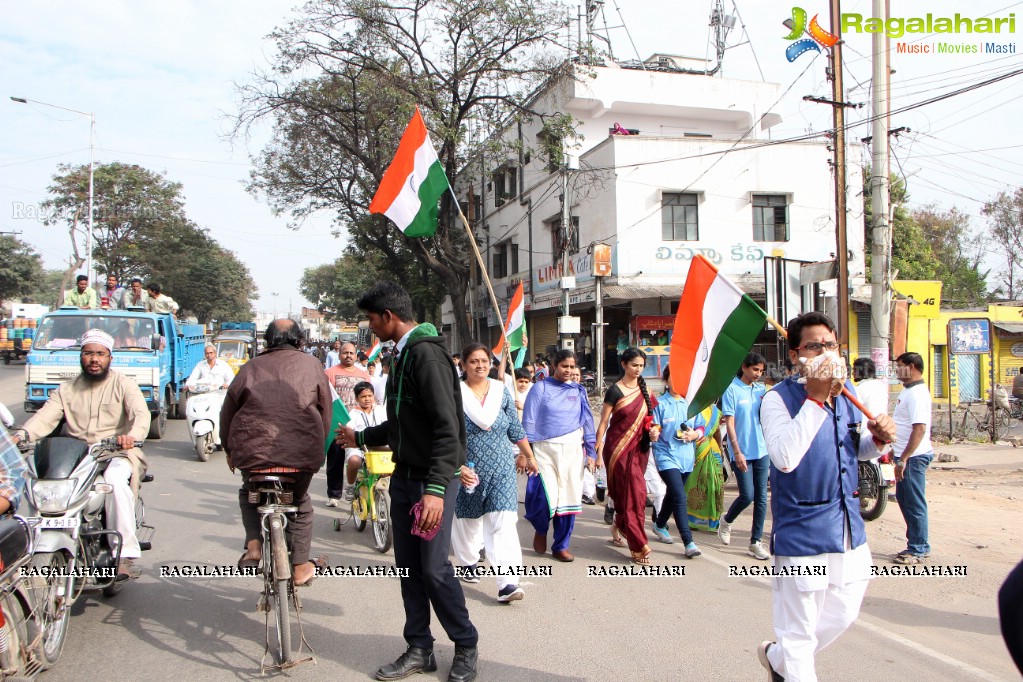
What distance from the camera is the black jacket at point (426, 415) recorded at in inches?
140

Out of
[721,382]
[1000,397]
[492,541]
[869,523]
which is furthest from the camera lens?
[1000,397]

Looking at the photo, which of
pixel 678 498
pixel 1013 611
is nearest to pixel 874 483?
pixel 678 498

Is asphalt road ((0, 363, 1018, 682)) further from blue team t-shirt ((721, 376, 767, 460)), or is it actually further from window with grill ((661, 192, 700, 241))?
window with grill ((661, 192, 700, 241))

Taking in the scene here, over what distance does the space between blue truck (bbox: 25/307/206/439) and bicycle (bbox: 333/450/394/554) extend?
7306 millimetres

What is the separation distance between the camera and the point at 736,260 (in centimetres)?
2234

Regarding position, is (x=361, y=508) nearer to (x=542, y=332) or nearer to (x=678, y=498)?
(x=678, y=498)

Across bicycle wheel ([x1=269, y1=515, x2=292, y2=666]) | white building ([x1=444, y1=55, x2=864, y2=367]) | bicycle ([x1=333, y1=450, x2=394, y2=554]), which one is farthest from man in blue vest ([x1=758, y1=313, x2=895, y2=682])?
white building ([x1=444, y1=55, x2=864, y2=367])

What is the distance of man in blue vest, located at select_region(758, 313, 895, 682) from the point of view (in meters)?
3.10

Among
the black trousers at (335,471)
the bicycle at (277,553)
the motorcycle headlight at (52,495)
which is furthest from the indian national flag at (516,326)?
the motorcycle headlight at (52,495)

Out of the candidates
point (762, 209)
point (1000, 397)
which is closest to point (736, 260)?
point (762, 209)

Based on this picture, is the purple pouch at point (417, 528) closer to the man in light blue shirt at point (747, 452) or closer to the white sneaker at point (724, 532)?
the man in light blue shirt at point (747, 452)

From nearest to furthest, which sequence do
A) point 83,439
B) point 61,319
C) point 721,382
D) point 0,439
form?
point 0,439, point 721,382, point 83,439, point 61,319

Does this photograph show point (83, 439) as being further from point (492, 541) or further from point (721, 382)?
point (721, 382)

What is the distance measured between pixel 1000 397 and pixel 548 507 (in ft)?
42.4
